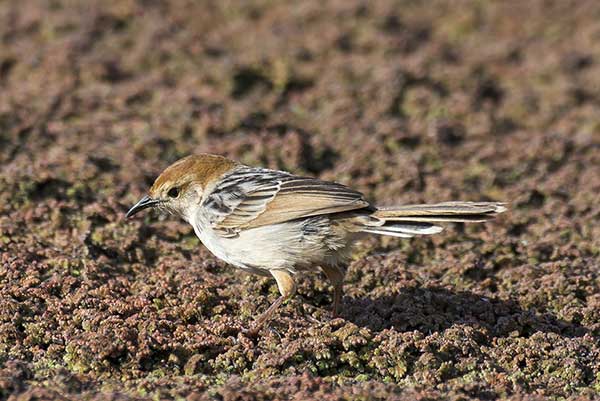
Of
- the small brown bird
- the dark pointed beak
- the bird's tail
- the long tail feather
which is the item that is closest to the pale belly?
the small brown bird

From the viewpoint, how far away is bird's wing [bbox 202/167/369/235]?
20.9 ft

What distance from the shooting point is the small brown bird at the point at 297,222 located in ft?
20.3

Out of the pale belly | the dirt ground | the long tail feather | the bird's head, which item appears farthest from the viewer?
the bird's head

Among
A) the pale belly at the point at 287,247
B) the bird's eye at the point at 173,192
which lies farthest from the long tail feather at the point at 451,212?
the bird's eye at the point at 173,192

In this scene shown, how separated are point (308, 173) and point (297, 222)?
2867mm

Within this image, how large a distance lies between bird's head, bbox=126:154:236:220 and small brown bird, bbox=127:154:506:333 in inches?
5.7

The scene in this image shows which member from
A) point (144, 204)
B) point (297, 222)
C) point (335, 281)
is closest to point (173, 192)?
point (144, 204)

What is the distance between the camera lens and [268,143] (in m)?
9.49

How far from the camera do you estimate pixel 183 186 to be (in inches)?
Result: 270

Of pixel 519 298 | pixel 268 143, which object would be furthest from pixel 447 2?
pixel 519 298

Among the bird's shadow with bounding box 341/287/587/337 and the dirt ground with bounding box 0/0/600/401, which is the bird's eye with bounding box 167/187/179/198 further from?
the bird's shadow with bounding box 341/287/587/337

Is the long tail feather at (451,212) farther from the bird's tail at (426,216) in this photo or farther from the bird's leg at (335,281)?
the bird's leg at (335,281)

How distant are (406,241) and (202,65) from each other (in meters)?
4.38

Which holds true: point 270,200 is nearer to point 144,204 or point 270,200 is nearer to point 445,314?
point 144,204
